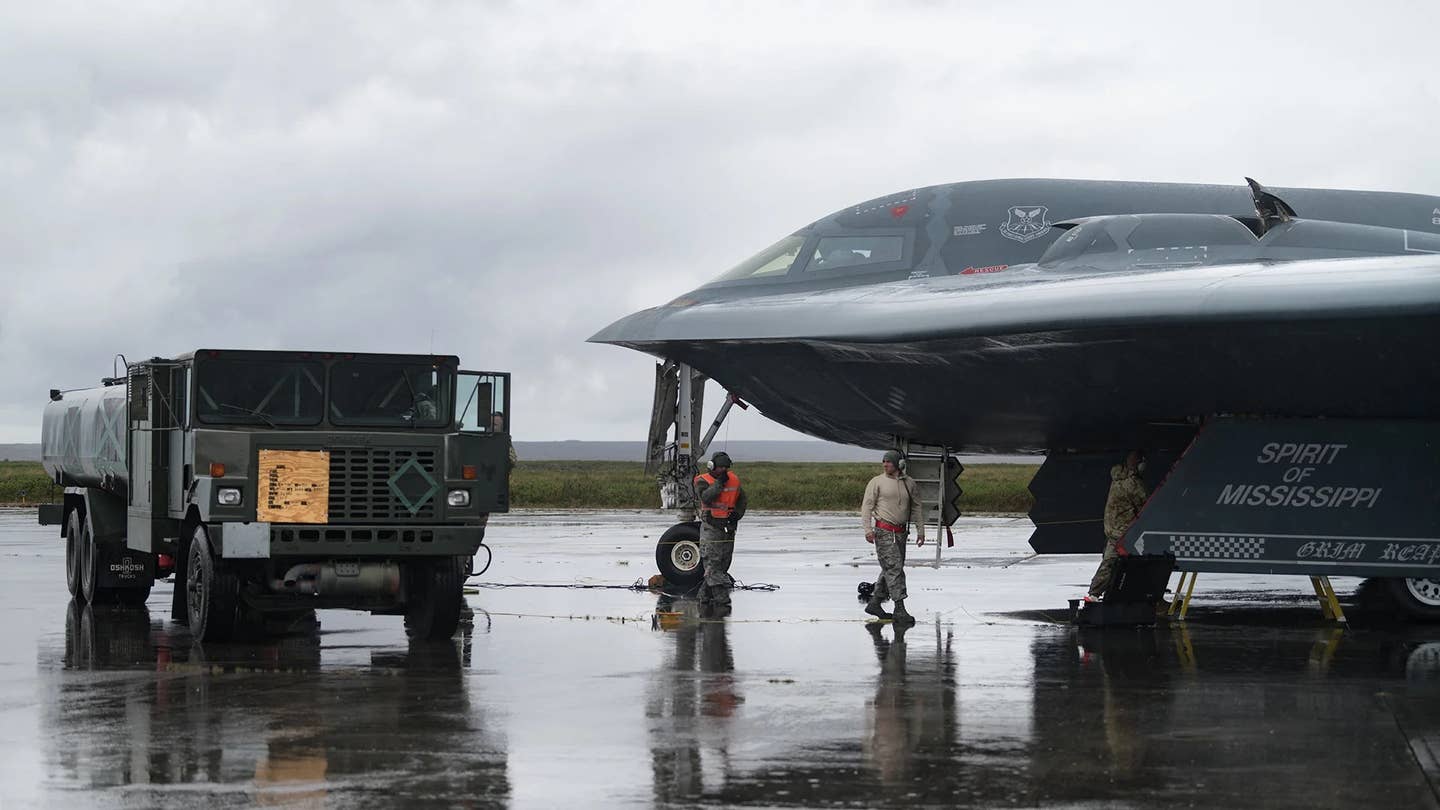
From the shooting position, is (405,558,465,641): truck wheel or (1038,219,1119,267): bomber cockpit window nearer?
(405,558,465,641): truck wheel

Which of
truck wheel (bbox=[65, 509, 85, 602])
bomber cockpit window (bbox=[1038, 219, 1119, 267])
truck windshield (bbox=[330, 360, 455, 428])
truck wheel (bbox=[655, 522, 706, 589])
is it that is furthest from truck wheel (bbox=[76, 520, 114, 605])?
bomber cockpit window (bbox=[1038, 219, 1119, 267])

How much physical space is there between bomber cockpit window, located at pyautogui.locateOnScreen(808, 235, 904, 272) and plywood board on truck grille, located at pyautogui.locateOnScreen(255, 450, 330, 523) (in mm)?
6495

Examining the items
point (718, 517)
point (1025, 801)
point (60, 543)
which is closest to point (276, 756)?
point (1025, 801)

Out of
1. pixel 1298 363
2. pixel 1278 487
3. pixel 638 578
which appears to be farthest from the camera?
pixel 638 578

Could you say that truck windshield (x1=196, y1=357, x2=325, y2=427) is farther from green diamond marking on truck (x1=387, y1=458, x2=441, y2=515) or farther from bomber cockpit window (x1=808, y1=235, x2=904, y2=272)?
bomber cockpit window (x1=808, y1=235, x2=904, y2=272)

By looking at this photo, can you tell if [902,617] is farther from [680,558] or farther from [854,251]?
[854,251]

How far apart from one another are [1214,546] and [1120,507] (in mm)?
1174

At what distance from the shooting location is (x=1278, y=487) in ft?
47.6

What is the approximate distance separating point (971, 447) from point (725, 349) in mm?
3061

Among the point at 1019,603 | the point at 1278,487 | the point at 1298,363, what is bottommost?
the point at 1019,603

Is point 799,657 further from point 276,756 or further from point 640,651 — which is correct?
point 276,756

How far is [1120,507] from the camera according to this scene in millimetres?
15500

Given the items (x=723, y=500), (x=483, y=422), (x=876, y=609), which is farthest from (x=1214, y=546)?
(x=483, y=422)

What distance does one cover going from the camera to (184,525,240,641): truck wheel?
1222 centimetres
